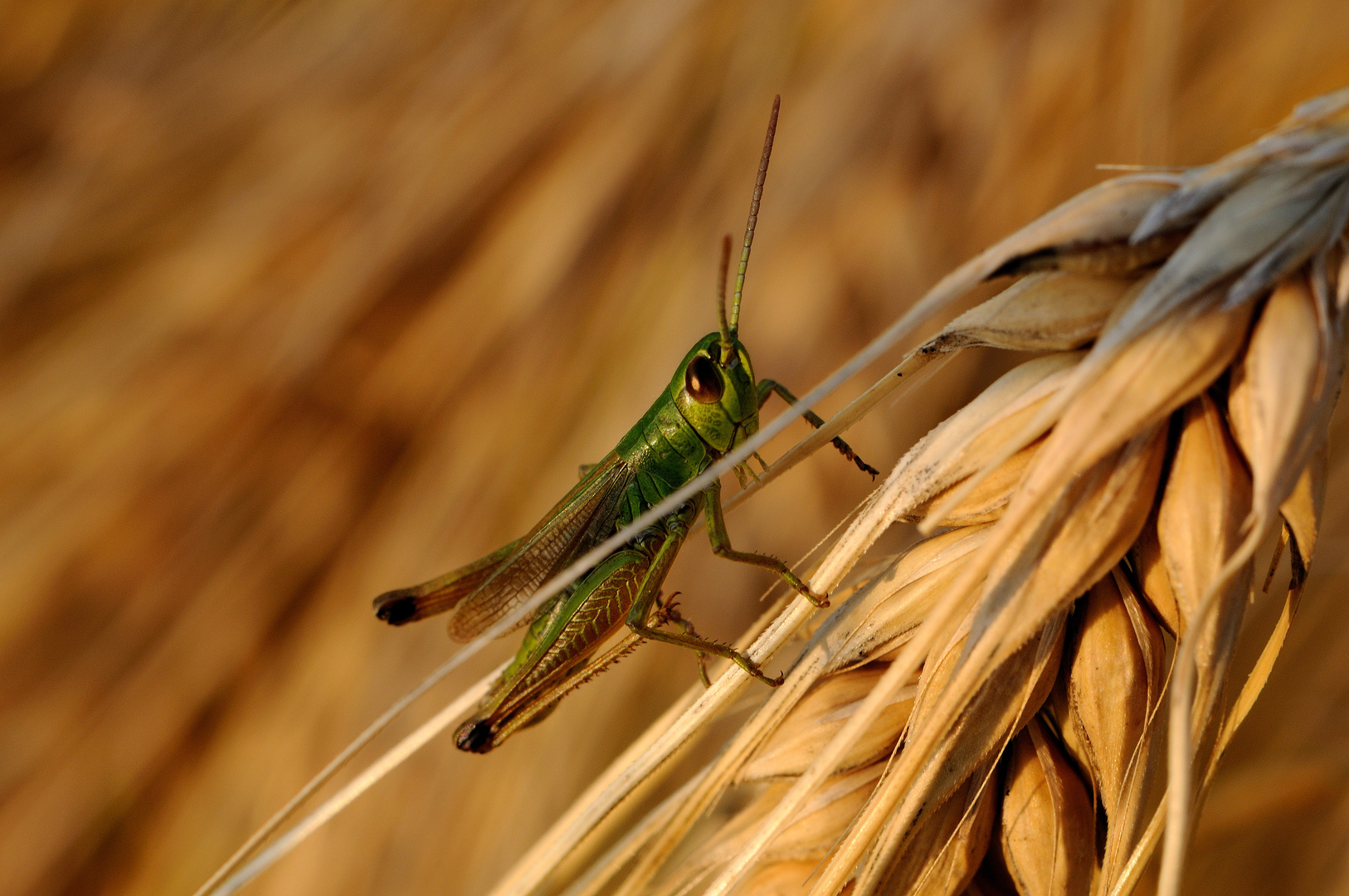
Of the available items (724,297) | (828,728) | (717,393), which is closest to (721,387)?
(717,393)

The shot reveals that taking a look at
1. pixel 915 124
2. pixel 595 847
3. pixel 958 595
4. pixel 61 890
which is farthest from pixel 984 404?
pixel 61 890

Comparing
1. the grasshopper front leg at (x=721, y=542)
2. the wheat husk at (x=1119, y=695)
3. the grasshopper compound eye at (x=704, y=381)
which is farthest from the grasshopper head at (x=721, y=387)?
the wheat husk at (x=1119, y=695)

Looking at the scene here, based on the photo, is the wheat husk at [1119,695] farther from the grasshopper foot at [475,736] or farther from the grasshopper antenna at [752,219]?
the grasshopper foot at [475,736]

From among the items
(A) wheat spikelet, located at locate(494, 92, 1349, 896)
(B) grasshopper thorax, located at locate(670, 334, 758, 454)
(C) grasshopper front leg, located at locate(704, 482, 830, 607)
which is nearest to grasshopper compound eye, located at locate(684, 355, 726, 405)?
(B) grasshopper thorax, located at locate(670, 334, 758, 454)

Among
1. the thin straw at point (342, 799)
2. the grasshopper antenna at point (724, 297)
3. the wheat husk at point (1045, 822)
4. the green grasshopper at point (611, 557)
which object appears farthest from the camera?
the green grasshopper at point (611, 557)

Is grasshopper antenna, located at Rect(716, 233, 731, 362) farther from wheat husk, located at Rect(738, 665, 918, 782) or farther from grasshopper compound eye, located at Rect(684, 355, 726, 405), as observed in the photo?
wheat husk, located at Rect(738, 665, 918, 782)

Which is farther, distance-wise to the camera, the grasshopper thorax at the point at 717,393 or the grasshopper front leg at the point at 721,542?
the grasshopper thorax at the point at 717,393
